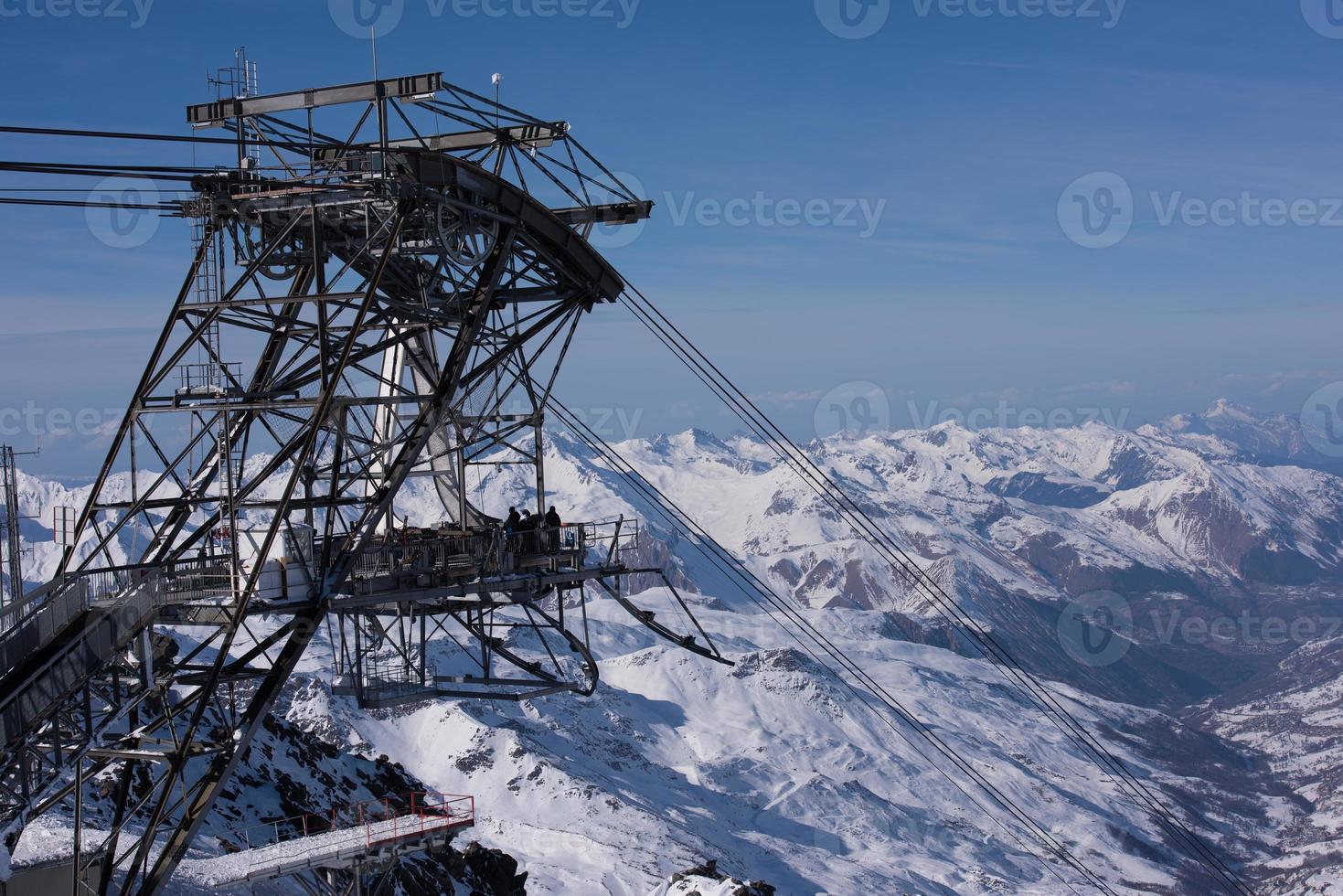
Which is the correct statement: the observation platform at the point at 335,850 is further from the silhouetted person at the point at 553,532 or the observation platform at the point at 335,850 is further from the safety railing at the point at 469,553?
the silhouetted person at the point at 553,532

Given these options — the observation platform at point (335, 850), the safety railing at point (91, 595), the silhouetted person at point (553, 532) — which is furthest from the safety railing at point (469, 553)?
the observation platform at point (335, 850)

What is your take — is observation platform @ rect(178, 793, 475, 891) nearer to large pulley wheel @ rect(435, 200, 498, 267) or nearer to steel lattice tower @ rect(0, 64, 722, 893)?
steel lattice tower @ rect(0, 64, 722, 893)

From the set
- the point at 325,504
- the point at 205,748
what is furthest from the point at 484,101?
the point at 205,748

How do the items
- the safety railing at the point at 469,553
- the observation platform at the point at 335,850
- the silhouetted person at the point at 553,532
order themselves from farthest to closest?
the observation platform at the point at 335,850 → the silhouetted person at the point at 553,532 → the safety railing at the point at 469,553

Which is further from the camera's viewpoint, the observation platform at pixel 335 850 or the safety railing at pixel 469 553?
the observation platform at pixel 335 850

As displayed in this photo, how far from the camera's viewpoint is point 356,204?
29.2 m

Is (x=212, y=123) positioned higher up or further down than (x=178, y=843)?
higher up

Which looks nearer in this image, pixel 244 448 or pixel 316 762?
pixel 244 448

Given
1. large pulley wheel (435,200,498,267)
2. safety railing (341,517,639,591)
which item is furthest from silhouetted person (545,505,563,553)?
large pulley wheel (435,200,498,267)

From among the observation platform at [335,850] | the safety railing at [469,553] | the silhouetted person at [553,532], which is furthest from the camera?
the observation platform at [335,850]

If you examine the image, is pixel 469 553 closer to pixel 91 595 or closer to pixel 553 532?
pixel 553 532

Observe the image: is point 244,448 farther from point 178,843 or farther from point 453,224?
point 178,843

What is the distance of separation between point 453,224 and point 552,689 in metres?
12.3

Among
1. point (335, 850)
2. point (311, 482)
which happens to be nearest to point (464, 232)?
point (311, 482)
